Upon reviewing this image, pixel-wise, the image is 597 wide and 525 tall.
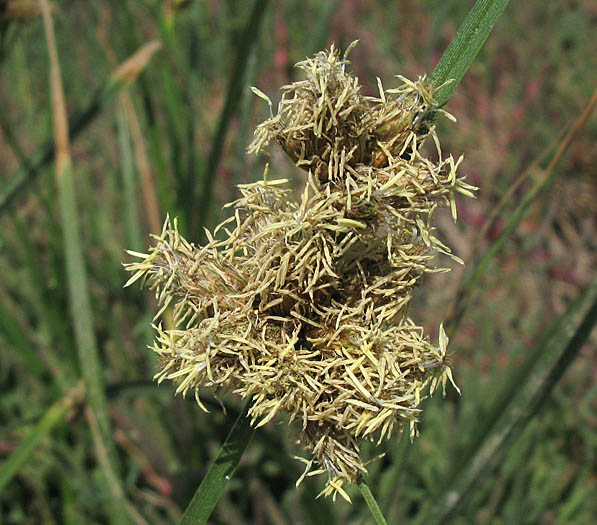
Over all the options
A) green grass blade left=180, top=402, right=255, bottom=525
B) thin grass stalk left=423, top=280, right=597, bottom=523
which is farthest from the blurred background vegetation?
green grass blade left=180, top=402, right=255, bottom=525

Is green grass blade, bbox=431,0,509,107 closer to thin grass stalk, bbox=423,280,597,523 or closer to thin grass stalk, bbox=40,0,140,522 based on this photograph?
thin grass stalk, bbox=423,280,597,523

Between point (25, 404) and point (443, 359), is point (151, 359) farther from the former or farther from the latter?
point (443, 359)

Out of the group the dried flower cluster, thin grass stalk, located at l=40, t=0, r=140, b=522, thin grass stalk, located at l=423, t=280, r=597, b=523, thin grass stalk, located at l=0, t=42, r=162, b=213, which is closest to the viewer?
the dried flower cluster

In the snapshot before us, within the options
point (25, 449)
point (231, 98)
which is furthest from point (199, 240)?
point (25, 449)

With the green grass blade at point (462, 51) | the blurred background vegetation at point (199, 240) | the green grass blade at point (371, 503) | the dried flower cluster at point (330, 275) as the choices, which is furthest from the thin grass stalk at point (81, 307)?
the green grass blade at point (462, 51)

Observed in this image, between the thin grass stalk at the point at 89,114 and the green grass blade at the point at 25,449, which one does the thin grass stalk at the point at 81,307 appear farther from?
the thin grass stalk at the point at 89,114
